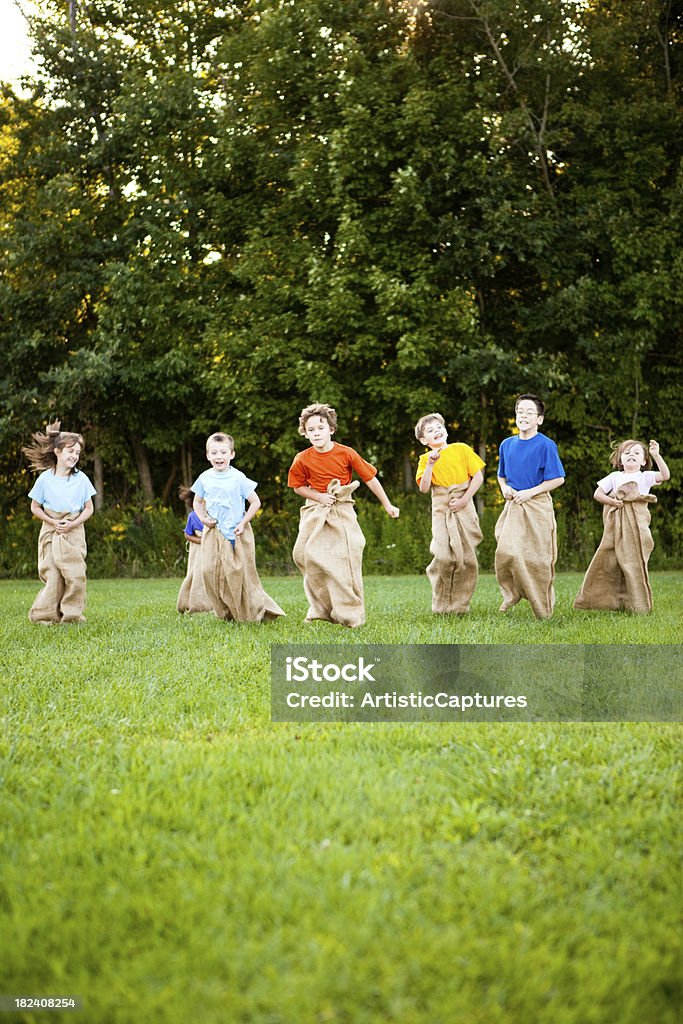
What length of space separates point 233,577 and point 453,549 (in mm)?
2222

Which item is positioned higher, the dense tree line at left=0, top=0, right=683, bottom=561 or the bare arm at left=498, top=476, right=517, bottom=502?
the dense tree line at left=0, top=0, right=683, bottom=561

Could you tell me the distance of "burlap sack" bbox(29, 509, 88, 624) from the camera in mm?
10156

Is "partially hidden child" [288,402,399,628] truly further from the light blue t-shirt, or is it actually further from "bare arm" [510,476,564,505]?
"bare arm" [510,476,564,505]

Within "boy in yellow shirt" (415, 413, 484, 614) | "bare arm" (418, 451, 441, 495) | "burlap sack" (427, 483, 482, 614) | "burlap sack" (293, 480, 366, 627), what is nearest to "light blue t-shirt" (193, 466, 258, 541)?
"burlap sack" (293, 480, 366, 627)

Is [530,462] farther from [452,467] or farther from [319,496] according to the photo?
[319,496]

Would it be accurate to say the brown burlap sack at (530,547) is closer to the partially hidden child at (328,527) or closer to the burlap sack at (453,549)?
the burlap sack at (453,549)

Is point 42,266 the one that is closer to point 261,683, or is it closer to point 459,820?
point 261,683

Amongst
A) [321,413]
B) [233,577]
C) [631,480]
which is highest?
[321,413]

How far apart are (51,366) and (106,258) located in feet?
9.48

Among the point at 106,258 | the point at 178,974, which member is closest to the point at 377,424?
the point at 106,258

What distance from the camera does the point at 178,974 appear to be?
8.23 ft

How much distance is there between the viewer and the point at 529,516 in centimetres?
930

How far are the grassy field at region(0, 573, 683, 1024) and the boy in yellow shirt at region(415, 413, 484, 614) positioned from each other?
4427 millimetres

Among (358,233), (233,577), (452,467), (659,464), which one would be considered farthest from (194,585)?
(358,233)
